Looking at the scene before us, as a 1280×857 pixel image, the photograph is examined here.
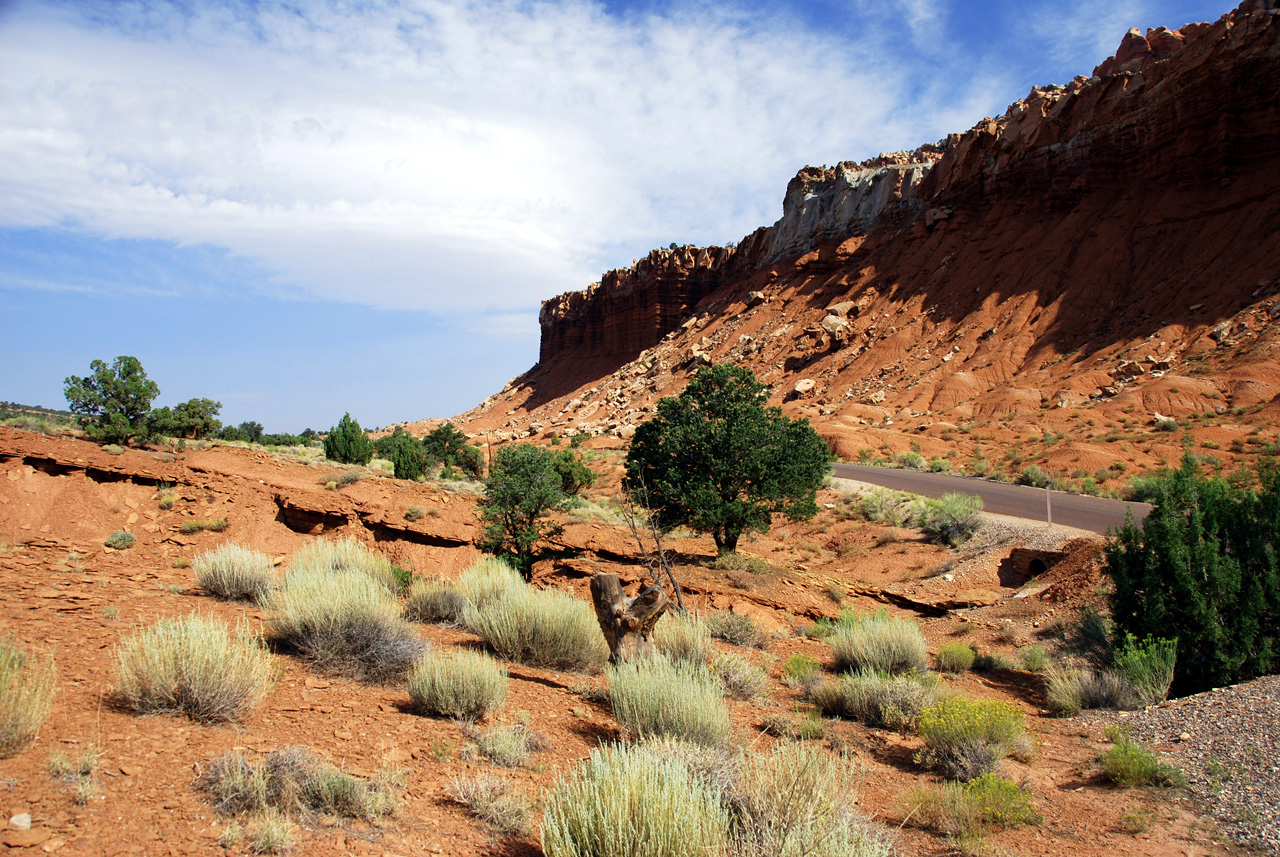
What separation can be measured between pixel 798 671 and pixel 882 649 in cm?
129

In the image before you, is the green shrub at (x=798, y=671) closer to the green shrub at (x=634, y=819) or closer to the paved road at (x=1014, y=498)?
the green shrub at (x=634, y=819)

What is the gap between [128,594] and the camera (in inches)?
299

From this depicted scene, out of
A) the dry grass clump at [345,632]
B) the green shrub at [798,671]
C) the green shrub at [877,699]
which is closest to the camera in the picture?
the dry grass clump at [345,632]

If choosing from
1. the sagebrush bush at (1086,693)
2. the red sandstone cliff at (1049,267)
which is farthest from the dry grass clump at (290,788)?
the red sandstone cliff at (1049,267)

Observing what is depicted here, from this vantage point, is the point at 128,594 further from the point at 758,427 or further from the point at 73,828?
the point at 758,427

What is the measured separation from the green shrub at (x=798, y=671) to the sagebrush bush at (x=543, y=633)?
8.33 ft

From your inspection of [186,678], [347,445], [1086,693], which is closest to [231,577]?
[186,678]

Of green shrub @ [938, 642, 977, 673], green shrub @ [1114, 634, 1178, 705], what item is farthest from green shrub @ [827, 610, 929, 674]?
green shrub @ [1114, 634, 1178, 705]

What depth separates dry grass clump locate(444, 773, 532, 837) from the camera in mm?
4172

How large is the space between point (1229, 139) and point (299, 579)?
4749 centimetres

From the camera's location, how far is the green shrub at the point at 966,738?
19.7 feet

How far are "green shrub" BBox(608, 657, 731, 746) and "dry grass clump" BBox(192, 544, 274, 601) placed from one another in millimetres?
5054

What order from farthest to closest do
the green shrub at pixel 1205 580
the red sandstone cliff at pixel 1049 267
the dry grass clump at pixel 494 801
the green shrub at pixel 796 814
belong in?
the red sandstone cliff at pixel 1049 267, the green shrub at pixel 1205 580, the dry grass clump at pixel 494 801, the green shrub at pixel 796 814

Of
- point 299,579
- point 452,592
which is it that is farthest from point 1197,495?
point 299,579
